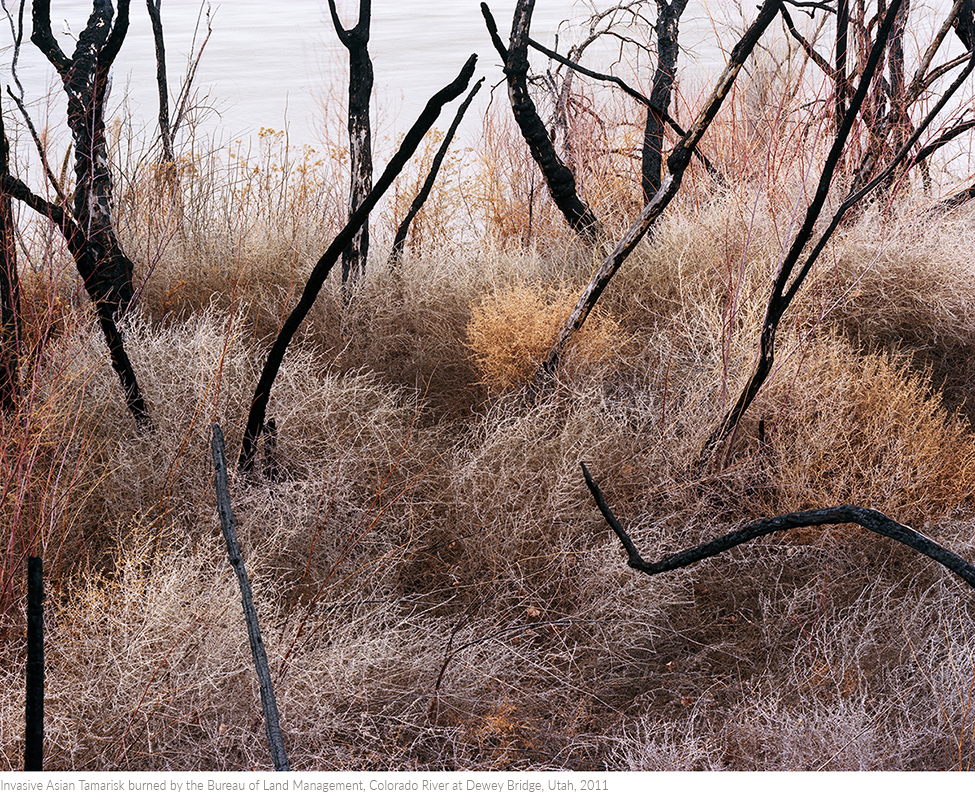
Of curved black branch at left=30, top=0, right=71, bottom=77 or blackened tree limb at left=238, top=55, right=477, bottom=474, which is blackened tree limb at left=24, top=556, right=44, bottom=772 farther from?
curved black branch at left=30, top=0, right=71, bottom=77

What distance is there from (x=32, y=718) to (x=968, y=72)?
6.93 ft

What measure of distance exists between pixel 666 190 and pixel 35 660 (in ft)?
4.41

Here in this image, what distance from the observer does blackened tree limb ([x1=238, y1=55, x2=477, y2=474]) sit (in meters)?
1.38

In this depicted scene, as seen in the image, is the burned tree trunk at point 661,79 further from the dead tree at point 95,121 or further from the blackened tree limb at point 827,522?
the blackened tree limb at point 827,522

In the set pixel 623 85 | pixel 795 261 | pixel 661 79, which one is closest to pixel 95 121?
pixel 623 85

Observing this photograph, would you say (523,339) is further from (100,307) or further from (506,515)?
(100,307)

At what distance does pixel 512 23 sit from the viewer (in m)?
2.23

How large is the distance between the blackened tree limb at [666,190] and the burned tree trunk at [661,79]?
892 mm

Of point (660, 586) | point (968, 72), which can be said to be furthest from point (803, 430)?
point (968, 72)

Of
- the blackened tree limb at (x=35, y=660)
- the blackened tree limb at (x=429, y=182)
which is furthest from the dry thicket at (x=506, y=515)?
the blackened tree limb at (x=35, y=660)

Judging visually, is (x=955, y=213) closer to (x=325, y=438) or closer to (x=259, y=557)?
(x=325, y=438)

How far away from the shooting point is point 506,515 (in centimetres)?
163

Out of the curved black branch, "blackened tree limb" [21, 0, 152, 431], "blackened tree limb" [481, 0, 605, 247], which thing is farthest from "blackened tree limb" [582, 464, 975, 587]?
the curved black branch

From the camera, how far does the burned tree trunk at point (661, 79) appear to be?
2.70 m
